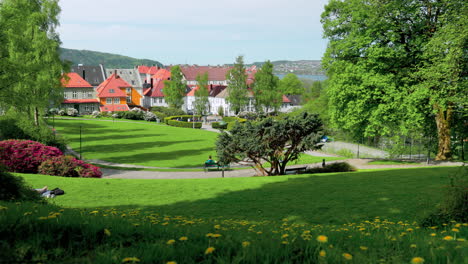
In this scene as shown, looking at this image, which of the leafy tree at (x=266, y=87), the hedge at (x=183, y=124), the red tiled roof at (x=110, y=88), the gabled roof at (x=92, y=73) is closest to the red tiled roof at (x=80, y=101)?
the red tiled roof at (x=110, y=88)

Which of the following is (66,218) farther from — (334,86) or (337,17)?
(337,17)

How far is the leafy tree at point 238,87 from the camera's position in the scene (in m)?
96.8

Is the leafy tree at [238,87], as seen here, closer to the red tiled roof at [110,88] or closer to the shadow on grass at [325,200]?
the red tiled roof at [110,88]

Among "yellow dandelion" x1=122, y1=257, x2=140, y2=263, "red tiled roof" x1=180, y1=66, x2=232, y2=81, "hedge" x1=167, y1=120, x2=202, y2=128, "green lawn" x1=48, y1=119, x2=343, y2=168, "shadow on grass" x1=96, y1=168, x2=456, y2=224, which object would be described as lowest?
"green lawn" x1=48, y1=119, x2=343, y2=168

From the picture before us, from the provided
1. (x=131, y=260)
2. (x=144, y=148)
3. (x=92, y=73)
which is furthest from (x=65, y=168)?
(x=92, y=73)

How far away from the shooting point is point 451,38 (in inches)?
821

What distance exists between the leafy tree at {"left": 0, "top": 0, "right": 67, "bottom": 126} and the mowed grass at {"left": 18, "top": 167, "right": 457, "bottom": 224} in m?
7.95

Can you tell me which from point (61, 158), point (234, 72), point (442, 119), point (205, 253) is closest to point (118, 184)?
point (61, 158)

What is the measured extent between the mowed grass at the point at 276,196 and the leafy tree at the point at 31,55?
26.1 ft

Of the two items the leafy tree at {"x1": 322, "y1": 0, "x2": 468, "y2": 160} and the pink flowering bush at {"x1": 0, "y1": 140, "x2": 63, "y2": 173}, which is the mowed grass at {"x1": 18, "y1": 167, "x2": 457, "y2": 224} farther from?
the leafy tree at {"x1": 322, "y1": 0, "x2": 468, "y2": 160}

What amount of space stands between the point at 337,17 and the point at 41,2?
34.7 metres

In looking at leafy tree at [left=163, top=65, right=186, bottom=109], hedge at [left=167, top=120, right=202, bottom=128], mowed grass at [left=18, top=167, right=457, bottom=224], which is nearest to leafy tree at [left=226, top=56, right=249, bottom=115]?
leafy tree at [left=163, top=65, right=186, bottom=109]

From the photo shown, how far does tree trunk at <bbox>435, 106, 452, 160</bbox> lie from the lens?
2594cm

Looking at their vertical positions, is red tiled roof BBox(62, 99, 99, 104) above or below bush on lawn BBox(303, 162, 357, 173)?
above
